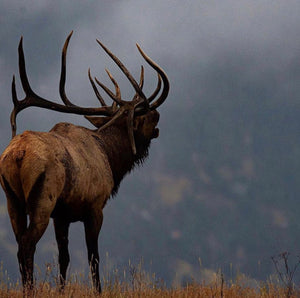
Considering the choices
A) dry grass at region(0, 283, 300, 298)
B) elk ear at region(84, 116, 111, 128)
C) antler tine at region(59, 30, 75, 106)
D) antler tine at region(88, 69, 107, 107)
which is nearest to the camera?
dry grass at region(0, 283, 300, 298)

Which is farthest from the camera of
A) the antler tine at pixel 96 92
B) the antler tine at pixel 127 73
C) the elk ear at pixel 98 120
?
the antler tine at pixel 96 92

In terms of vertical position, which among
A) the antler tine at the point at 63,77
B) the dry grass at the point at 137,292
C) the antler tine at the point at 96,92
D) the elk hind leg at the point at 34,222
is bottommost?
the dry grass at the point at 137,292

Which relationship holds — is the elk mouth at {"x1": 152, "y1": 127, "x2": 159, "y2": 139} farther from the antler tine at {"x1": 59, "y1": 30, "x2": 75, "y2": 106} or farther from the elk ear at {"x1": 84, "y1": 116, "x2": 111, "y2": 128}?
the antler tine at {"x1": 59, "y1": 30, "x2": 75, "y2": 106}

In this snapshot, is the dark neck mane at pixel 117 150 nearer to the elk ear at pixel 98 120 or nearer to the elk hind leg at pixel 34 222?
the elk ear at pixel 98 120

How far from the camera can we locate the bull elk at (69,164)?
5906 mm

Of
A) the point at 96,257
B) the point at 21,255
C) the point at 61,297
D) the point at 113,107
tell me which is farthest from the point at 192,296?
the point at 113,107

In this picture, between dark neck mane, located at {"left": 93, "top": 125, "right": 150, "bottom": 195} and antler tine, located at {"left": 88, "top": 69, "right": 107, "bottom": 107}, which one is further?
antler tine, located at {"left": 88, "top": 69, "right": 107, "bottom": 107}

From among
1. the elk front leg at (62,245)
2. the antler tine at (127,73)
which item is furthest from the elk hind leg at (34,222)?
the antler tine at (127,73)

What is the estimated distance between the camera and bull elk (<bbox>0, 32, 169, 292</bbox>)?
591 centimetres

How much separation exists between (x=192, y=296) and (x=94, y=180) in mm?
1893

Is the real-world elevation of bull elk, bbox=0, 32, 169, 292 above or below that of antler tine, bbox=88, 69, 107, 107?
below

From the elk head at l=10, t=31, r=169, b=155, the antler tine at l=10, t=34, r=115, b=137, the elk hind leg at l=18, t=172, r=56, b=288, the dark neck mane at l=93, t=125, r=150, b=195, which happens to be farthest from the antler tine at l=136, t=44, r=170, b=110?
the elk hind leg at l=18, t=172, r=56, b=288

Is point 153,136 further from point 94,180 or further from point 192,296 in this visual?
point 192,296

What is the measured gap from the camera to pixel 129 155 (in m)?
8.00
